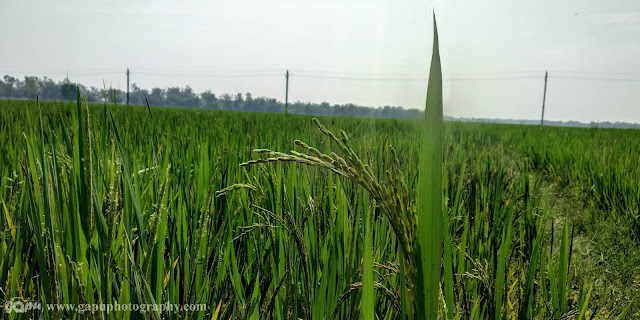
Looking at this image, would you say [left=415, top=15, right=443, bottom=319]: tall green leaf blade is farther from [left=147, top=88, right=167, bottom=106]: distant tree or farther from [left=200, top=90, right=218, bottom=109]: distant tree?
[left=200, top=90, right=218, bottom=109]: distant tree

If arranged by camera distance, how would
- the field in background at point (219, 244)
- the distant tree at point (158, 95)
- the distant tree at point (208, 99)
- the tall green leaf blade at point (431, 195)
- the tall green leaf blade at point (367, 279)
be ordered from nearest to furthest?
the tall green leaf blade at point (431, 195)
the tall green leaf blade at point (367, 279)
the field in background at point (219, 244)
the distant tree at point (158, 95)
the distant tree at point (208, 99)

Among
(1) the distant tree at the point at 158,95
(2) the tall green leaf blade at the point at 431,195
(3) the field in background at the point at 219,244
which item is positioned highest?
(1) the distant tree at the point at 158,95

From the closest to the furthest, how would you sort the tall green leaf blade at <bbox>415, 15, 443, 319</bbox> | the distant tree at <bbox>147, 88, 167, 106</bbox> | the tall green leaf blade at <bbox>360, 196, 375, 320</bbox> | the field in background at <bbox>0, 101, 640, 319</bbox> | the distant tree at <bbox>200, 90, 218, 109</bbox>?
the tall green leaf blade at <bbox>415, 15, 443, 319</bbox>, the tall green leaf blade at <bbox>360, 196, 375, 320</bbox>, the field in background at <bbox>0, 101, 640, 319</bbox>, the distant tree at <bbox>147, 88, 167, 106</bbox>, the distant tree at <bbox>200, 90, 218, 109</bbox>

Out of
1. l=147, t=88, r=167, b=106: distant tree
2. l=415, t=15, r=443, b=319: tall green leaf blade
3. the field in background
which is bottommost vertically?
the field in background

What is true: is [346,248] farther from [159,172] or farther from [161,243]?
[159,172]

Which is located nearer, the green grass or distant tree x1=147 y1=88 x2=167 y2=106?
the green grass

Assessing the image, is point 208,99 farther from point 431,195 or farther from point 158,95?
point 431,195

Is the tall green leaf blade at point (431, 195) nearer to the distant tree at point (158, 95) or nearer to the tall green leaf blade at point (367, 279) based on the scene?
the tall green leaf blade at point (367, 279)

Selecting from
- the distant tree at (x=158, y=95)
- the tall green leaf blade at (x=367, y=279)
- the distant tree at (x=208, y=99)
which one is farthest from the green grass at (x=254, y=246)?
the distant tree at (x=208, y=99)

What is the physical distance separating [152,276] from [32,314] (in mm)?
251

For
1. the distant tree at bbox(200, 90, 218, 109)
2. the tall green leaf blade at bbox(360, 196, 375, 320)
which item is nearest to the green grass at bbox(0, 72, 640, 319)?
the tall green leaf blade at bbox(360, 196, 375, 320)

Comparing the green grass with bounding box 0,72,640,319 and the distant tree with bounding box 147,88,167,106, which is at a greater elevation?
the distant tree with bounding box 147,88,167,106

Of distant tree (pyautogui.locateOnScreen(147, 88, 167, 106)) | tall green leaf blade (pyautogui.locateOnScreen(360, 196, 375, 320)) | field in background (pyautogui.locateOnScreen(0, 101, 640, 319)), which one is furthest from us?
distant tree (pyautogui.locateOnScreen(147, 88, 167, 106))

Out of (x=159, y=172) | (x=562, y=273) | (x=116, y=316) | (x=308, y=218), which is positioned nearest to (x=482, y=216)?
(x=562, y=273)
